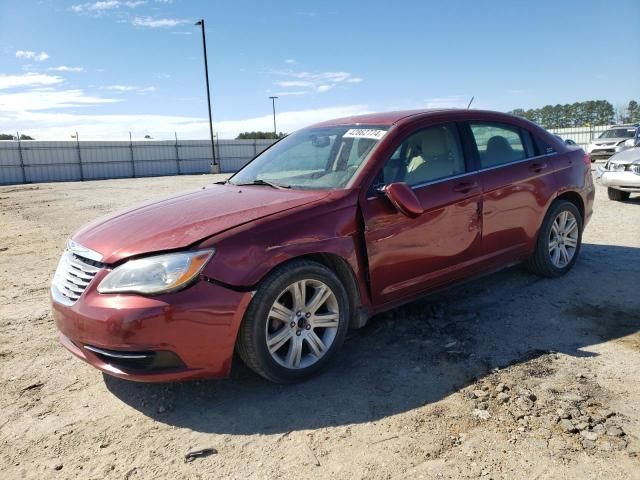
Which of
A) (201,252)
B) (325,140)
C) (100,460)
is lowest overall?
(100,460)

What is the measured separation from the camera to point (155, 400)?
3006 millimetres

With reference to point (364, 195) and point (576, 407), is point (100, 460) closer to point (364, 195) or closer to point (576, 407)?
point (364, 195)

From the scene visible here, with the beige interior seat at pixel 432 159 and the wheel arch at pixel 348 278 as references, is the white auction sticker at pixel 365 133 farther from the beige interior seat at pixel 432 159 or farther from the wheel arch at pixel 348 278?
the wheel arch at pixel 348 278

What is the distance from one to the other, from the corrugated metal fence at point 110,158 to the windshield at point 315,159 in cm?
3148

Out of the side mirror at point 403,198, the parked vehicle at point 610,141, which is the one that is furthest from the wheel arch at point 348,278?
the parked vehicle at point 610,141

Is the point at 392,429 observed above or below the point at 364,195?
below

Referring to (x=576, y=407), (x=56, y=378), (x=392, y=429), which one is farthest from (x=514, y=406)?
(x=56, y=378)

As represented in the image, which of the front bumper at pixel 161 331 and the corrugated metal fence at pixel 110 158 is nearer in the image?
the front bumper at pixel 161 331

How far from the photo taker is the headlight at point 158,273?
2.66m

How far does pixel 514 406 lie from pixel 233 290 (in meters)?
1.64

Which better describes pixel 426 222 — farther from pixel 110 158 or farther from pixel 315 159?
pixel 110 158

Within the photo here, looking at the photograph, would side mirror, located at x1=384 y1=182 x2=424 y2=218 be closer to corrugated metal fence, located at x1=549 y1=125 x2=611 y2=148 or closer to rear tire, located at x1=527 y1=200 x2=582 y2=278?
rear tire, located at x1=527 y1=200 x2=582 y2=278

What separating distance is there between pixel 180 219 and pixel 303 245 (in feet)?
2.57

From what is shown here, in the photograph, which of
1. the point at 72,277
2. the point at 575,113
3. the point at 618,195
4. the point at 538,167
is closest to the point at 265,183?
the point at 72,277
